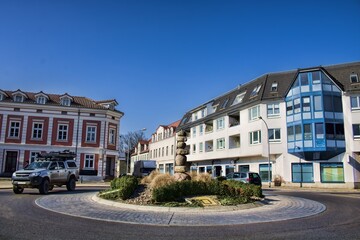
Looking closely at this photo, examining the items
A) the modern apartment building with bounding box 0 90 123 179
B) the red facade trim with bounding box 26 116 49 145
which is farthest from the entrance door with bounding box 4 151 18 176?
the red facade trim with bounding box 26 116 49 145

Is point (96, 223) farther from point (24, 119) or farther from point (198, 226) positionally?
point (24, 119)

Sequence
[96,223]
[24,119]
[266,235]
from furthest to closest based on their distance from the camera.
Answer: [24,119]
[96,223]
[266,235]

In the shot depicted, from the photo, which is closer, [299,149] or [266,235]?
[266,235]

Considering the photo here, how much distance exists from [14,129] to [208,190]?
3610 cm

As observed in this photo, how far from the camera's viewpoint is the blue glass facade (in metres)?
33.8

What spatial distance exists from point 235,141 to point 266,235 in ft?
123

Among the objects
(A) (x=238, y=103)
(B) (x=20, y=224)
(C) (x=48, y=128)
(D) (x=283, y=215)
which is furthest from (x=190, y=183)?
(C) (x=48, y=128)

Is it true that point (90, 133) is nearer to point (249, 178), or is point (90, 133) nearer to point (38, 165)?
point (38, 165)

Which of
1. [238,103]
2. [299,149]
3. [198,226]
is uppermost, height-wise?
[238,103]

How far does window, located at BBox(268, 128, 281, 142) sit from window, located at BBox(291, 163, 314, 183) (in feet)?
11.3

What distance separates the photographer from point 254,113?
131 ft

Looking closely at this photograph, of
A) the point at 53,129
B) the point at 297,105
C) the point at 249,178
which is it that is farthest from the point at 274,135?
the point at 53,129

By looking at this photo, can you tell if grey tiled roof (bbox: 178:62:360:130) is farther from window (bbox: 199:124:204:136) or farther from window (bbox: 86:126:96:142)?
window (bbox: 86:126:96:142)

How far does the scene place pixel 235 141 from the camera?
148ft
